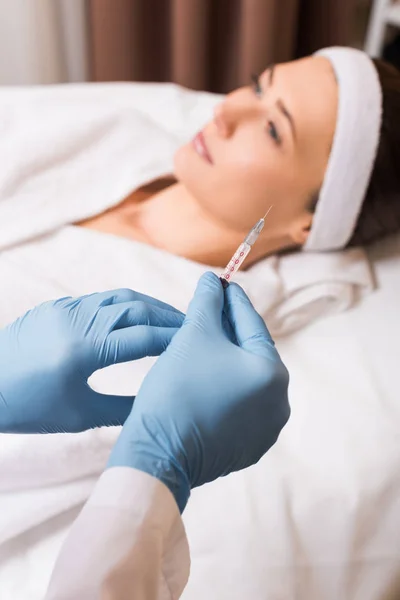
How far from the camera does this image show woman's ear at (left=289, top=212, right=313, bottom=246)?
1216mm

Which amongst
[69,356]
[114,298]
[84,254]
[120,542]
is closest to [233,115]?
[84,254]

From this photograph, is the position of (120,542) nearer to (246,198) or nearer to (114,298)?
(114,298)

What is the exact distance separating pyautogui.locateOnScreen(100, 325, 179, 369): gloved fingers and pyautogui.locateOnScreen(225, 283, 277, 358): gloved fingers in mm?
104

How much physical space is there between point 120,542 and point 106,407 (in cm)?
23

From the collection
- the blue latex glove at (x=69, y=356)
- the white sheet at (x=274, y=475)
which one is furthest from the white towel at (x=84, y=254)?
the blue latex glove at (x=69, y=356)

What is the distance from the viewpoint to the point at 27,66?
181cm

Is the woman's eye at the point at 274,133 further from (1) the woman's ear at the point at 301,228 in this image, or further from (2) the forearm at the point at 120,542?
(2) the forearm at the point at 120,542

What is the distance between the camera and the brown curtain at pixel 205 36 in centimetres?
168

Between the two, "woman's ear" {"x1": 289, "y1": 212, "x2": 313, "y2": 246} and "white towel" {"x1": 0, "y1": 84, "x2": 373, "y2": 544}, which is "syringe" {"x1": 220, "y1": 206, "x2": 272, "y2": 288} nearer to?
"white towel" {"x1": 0, "y1": 84, "x2": 373, "y2": 544}

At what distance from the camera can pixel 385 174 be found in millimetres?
1161

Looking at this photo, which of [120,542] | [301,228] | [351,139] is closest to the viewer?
[120,542]

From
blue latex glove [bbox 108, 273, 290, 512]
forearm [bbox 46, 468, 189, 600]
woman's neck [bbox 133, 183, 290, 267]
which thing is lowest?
woman's neck [bbox 133, 183, 290, 267]

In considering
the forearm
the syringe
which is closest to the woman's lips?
the syringe

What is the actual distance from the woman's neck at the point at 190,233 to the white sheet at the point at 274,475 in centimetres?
9
